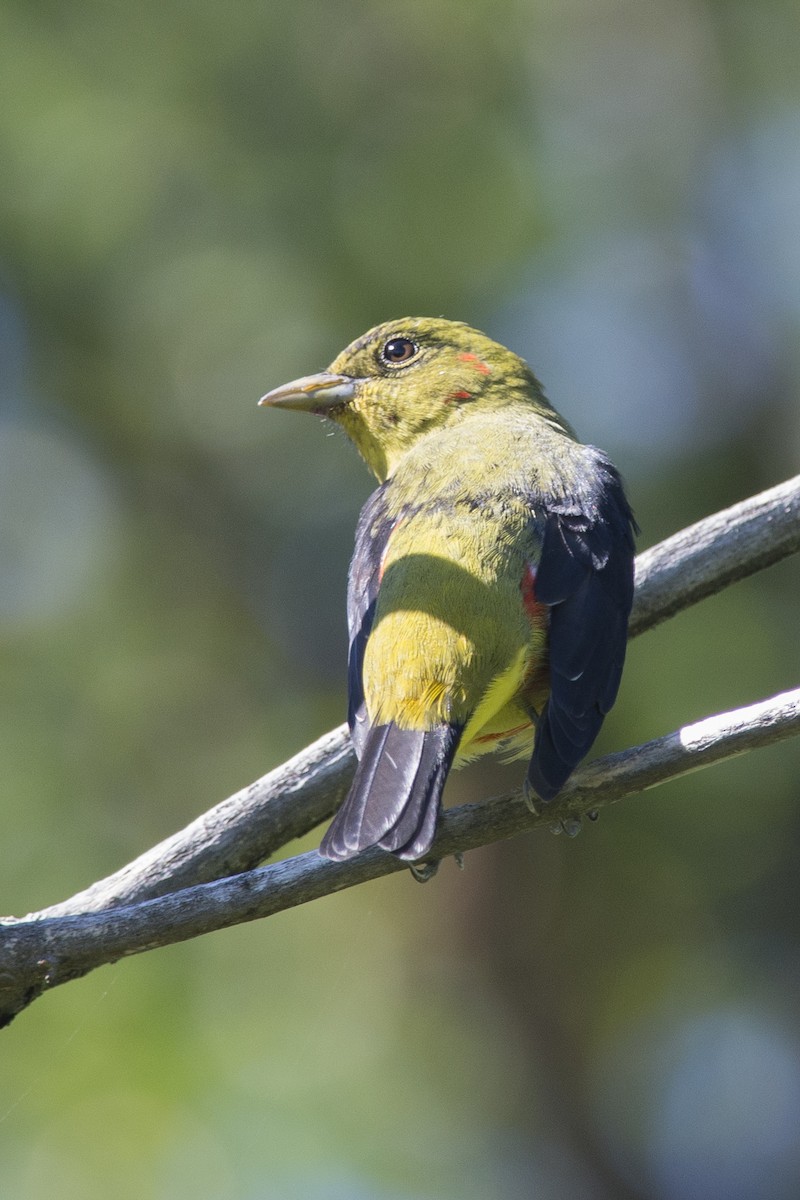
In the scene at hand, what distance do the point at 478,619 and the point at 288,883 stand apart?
94 centimetres

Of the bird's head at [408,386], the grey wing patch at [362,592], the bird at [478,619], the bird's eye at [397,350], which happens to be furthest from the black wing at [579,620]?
the bird's eye at [397,350]

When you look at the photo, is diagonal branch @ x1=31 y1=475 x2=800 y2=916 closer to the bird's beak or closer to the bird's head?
the bird's head

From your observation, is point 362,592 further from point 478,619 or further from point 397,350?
point 397,350

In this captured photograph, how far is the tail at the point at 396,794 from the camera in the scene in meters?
3.17

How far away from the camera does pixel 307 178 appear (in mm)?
7199

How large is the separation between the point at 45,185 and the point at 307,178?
50.3 inches

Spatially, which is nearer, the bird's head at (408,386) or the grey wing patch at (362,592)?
the grey wing patch at (362,592)

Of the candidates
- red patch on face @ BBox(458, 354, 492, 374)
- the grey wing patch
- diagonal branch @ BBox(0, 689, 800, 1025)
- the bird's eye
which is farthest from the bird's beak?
diagonal branch @ BBox(0, 689, 800, 1025)

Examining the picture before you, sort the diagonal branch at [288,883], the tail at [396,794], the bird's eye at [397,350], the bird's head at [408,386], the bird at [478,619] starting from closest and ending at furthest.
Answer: the diagonal branch at [288,883]
the tail at [396,794]
the bird at [478,619]
the bird's head at [408,386]
the bird's eye at [397,350]

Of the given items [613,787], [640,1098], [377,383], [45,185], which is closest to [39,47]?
[45,185]

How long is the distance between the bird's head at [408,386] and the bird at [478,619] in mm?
331

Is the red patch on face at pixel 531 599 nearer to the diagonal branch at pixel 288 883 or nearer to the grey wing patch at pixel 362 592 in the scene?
the grey wing patch at pixel 362 592

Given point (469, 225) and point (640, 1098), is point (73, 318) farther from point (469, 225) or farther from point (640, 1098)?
point (640, 1098)

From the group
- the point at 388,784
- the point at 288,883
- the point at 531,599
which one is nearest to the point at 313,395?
the point at 531,599
